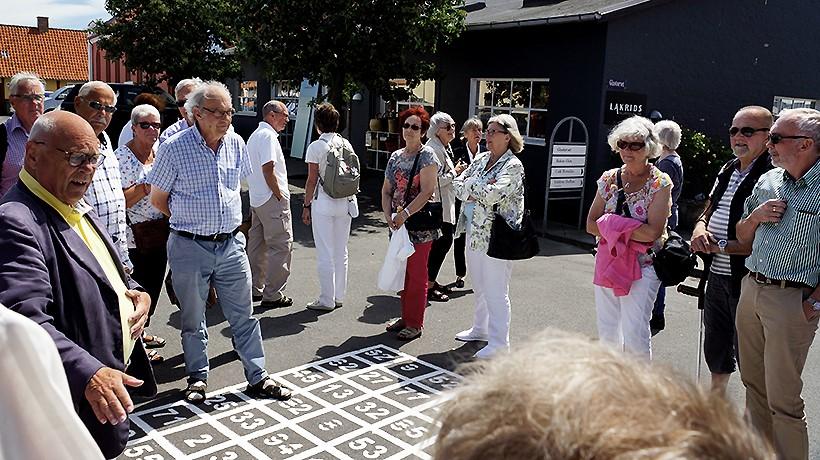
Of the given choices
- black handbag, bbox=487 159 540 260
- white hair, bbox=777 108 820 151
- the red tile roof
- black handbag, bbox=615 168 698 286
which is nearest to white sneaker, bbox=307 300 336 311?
black handbag, bbox=487 159 540 260

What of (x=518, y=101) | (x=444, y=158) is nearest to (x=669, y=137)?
(x=444, y=158)

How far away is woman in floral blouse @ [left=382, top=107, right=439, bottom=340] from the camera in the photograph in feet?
17.9

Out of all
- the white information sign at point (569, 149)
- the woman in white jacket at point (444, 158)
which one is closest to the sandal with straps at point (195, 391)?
the woman in white jacket at point (444, 158)

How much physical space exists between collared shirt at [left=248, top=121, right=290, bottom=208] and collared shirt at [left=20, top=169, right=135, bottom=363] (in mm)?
3137

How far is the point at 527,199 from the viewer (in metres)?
5.16

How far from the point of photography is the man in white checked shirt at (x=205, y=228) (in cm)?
407

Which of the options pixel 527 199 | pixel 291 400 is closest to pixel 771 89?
pixel 527 199

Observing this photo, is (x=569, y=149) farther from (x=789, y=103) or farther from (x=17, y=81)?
(x=17, y=81)

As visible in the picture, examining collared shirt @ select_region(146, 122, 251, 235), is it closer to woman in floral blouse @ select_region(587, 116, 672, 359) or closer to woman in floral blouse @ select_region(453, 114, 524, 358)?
woman in floral blouse @ select_region(453, 114, 524, 358)

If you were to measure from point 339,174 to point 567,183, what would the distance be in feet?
19.3

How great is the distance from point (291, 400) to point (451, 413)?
3613 millimetres

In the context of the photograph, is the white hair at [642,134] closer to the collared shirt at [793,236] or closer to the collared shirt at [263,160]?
the collared shirt at [793,236]

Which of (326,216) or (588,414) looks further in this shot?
(326,216)

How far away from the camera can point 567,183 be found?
35.7 feet
